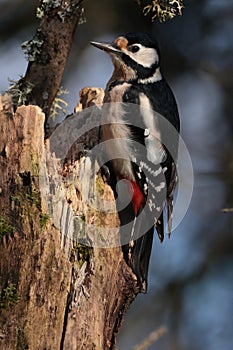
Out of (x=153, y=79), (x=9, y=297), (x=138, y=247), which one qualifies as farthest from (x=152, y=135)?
(x=9, y=297)

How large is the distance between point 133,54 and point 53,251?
1.26m

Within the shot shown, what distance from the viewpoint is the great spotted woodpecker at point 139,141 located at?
3.41m

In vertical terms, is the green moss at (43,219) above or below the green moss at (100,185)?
below

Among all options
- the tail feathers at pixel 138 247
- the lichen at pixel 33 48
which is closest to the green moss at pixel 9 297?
the tail feathers at pixel 138 247

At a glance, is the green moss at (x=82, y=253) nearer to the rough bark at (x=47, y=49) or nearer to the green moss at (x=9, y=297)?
the green moss at (x=9, y=297)

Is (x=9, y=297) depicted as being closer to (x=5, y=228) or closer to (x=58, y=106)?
(x=5, y=228)

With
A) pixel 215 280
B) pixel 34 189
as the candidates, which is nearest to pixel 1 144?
pixel 34 189

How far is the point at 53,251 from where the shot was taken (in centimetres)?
286

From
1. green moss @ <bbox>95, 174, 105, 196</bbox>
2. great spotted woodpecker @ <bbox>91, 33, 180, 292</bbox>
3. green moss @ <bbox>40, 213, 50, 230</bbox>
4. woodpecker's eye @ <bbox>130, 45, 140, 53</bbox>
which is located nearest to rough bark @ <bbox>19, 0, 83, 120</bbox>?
great spotted woodpecker @ <bbox>91, 33, 180, 292</bbox>

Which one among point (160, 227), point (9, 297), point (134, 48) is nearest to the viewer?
point (9, 297)

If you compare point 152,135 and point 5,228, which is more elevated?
point 152,135

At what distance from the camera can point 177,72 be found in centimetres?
563

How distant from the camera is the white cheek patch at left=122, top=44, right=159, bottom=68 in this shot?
3744mm

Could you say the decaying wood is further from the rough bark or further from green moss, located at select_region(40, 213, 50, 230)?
the rough bark
